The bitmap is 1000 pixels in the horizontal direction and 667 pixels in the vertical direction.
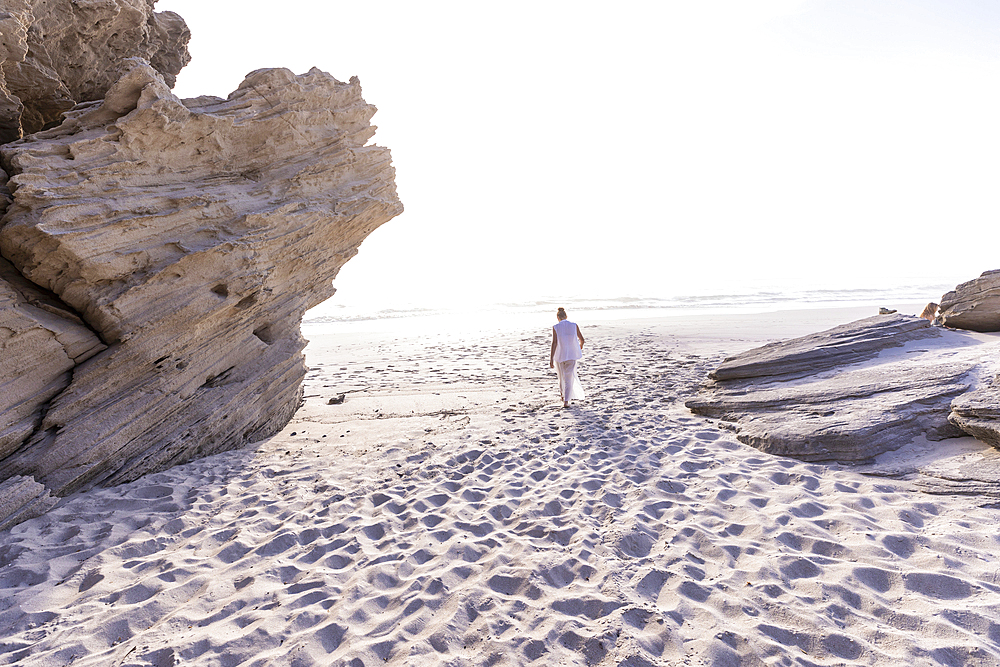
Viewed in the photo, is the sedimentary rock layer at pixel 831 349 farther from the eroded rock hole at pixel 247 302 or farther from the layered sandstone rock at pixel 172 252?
the eroded rock hole at pixel 247 302

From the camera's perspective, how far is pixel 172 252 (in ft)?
20.4

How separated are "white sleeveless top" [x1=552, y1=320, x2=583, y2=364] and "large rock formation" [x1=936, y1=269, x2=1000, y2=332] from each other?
757 centimetres

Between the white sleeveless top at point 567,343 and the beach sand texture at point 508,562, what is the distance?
7.42 ft

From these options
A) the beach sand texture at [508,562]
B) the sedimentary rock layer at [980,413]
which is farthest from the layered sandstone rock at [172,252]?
the sedimentary rock layer at [980,413]

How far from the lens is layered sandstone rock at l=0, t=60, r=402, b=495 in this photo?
17.6 feet

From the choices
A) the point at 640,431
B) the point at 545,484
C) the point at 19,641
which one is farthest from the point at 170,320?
the point at 640,431

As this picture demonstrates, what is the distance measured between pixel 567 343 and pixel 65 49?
347 inches

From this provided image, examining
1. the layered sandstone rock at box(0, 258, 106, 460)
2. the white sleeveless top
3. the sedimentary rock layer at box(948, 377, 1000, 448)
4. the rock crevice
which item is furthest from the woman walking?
the layered sandstone rock at box(0, 258, 106, 460)

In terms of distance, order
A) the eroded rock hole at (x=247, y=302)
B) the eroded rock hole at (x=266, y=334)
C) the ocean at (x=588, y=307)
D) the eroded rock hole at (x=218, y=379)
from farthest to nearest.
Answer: the ocean at (x=588, y=307) → the eroded rock hole at (x=266, y=334) → the eroded rock hole at (x=247, y=302) → the eroded rock hole at (x=218, y=379)

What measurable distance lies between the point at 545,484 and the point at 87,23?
8.69 metres

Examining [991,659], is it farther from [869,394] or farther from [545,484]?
[869,394]

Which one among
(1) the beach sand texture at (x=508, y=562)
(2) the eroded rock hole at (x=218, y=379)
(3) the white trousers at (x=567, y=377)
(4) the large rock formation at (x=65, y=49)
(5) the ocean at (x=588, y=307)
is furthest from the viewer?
(5) the ocean at (x=588, y=307)

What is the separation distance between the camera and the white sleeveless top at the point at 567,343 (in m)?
9.12

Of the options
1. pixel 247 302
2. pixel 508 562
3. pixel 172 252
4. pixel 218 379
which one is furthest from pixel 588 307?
pixel 508 562
